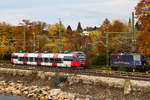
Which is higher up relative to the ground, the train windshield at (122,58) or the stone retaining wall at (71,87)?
the train windshield at (122,58)

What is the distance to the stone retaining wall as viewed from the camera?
86.2 ft

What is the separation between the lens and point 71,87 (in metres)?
31.7

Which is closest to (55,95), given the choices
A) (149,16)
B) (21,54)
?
(149,16)

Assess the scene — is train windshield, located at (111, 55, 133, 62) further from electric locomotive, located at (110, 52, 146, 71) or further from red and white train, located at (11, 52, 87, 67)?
red and white train, located at (11, 52, 87, 67)

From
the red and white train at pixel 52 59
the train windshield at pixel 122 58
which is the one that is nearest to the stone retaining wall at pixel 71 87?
the red and white train at pixel 52 59

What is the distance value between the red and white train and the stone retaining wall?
4.86 metres

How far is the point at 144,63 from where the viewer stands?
37.9 metres

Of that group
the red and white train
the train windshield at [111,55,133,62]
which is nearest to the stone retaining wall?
the red and white train

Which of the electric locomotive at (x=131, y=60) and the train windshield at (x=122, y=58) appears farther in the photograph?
the train windshield at (x=122, y=58)

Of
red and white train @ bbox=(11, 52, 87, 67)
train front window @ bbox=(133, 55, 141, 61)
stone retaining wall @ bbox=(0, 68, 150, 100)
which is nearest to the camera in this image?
stone retaining wall @ bbox=(0, 68, 150, 100)

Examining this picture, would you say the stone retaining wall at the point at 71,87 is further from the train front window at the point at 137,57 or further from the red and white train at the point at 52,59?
the train front window at the point at 137,57

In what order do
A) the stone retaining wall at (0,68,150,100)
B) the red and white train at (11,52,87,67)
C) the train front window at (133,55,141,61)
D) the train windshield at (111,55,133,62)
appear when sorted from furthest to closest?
the red and white train at (11,52,87,67)
the train windshield at (111,55,133,62)
the train front window at (133,55,141,61)
the stone retaining wall at (0,68,150,100)

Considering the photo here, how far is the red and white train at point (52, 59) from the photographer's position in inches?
1572

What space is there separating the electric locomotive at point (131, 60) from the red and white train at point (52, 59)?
16.6 feet
